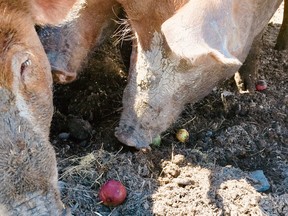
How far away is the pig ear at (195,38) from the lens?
129 inches

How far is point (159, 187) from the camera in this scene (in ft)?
13.9

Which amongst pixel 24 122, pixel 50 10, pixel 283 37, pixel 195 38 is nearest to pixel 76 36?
pixel 50 10

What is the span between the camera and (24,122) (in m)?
3.47

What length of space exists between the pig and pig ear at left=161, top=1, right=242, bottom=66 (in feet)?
2.44

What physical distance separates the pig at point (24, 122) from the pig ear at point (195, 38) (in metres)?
0.74

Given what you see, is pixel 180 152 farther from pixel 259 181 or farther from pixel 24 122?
pixel 24 122

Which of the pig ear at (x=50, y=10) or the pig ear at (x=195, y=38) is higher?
the pig ear at (x=50, y=10)

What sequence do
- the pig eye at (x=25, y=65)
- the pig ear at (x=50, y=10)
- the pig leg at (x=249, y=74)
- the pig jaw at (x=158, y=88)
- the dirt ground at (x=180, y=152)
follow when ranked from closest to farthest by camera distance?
the pig eye at (x=25, y=65)
the pig ear at (x=50, y=10)
the dirt ground at (x=180, y=152)
the pig jaw at (x=158, y=88)
the pig leg at (x=249, y=74)

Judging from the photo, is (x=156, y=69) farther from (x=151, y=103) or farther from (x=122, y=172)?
(x=122, y=172)

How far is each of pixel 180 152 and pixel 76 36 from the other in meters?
1.13

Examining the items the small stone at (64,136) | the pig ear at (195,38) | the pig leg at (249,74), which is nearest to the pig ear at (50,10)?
the pig ear at (195,38)

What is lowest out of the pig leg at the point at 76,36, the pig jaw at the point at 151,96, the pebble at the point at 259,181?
the pebble at the point at 259,181

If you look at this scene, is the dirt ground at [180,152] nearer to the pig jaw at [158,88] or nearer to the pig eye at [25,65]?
the pig jaw at [158,88]

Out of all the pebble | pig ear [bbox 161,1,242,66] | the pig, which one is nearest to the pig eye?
the pig
